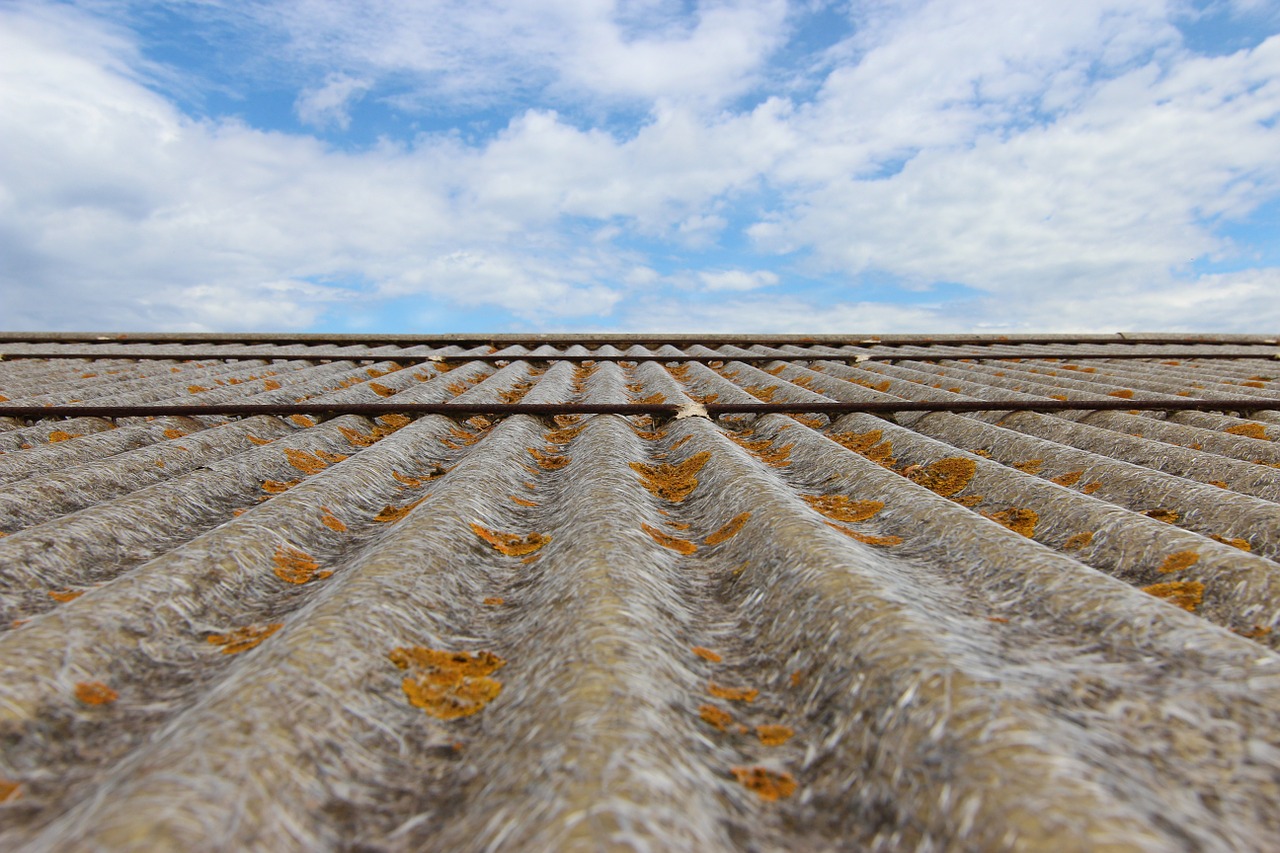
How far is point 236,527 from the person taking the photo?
229 centimetres

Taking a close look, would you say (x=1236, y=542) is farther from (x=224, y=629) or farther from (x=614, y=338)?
(x=614, y=338)

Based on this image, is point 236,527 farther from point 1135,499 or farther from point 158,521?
point 1135,499

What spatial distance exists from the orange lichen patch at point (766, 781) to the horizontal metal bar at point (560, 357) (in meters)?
5.77

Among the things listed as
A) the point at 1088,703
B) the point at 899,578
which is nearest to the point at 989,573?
the point at 899,578

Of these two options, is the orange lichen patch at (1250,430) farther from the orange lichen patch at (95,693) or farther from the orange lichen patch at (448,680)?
the orange lichen patch at (95,693)

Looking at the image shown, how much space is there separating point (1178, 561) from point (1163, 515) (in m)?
0.69

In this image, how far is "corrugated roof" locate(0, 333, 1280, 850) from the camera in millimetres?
1074

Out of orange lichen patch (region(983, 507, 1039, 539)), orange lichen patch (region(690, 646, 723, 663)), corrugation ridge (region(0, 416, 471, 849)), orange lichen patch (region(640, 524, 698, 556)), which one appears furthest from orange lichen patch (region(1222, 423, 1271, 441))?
corrugation ridge (region(0, 416, 471, 849))

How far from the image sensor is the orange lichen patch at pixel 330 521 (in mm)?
2517

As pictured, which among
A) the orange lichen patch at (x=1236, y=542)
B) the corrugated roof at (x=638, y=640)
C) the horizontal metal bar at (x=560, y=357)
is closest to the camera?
the corrugated roof at (x=638, y=640)

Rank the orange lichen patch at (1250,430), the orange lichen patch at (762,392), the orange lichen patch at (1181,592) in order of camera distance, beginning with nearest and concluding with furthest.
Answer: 1. the orange lichen patch at (1181,592)
2. the orange lichen patch at (1250,430)
3. the orange lichen patch at (762,392)

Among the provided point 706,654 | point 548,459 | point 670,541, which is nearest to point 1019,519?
point 670,541

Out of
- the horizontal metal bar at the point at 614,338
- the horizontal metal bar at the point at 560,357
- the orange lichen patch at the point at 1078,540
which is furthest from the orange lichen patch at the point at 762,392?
the horizontal metal bar at the point at 614,338

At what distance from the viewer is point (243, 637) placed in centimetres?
180
